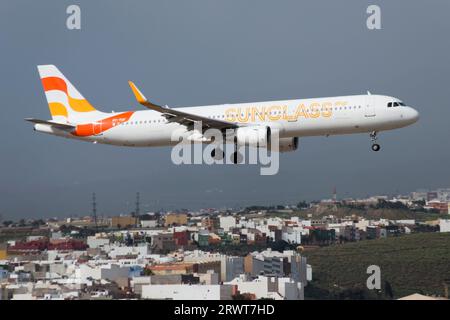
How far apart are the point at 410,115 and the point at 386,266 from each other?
1422 inches

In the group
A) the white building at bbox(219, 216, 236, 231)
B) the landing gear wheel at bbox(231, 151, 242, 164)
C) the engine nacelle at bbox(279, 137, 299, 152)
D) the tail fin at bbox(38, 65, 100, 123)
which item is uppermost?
the tail fin at bbox(38, 65, 100, 123)

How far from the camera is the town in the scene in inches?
2143

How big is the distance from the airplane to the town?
10.4 metres

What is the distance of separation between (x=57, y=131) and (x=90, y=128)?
6.86ft

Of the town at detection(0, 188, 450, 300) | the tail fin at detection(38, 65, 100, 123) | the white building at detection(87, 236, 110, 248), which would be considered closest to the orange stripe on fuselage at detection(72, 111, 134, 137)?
the tail fin at detection(38, 65, 100, 123)

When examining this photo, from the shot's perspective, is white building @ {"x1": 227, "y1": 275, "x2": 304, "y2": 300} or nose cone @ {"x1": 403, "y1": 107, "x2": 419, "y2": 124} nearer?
nose cone @ {"x1": 403, "y1": 107, "x2": 419, "y2": 124}

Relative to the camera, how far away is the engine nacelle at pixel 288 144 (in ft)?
159

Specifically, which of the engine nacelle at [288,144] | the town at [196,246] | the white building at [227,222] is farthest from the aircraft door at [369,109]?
the white building at [227,222]

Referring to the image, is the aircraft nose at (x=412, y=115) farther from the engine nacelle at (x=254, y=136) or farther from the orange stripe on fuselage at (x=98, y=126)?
the orange stripe on fuselage at (x=98, y=126)

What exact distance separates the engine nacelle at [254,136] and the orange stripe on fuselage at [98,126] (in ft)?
25.2

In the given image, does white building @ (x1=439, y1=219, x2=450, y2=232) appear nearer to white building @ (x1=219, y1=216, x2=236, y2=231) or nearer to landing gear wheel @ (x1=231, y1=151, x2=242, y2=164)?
white building @ (x1=219, y1=216, x2=236, y2=231)

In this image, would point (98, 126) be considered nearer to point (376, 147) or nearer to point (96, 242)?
point (376, 147)

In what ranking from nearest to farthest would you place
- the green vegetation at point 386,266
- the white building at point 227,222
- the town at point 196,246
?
the town at point 196,246 → the green vegetation at point 386,266 → the white building at point 227,222
